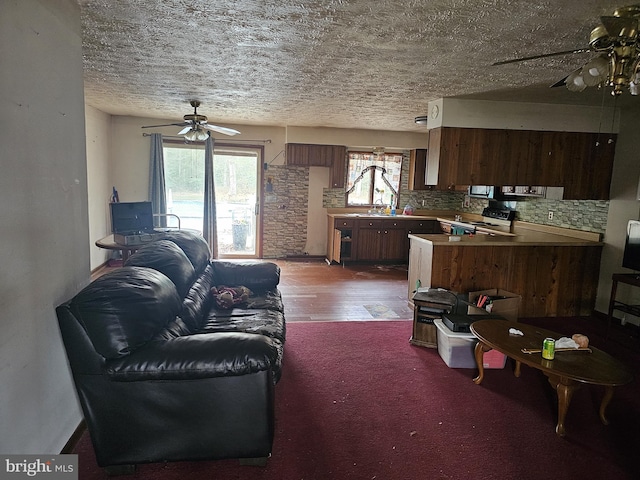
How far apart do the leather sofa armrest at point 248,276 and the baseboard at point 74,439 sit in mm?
1568

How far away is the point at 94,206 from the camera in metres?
5.75

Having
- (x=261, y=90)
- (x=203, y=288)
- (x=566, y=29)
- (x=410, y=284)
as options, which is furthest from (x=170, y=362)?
(x=410, y=284)

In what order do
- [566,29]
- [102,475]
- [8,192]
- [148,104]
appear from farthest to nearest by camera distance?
[148,104], [566,29], [102,475], [8,192]

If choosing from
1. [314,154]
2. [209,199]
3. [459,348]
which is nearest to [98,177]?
[209,199]

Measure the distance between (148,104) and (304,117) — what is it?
2.10 metres

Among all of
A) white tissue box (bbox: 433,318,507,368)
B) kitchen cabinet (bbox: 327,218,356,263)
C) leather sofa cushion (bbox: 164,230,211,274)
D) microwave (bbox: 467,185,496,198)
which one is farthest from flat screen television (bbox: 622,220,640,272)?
leather sofa cushion (bbox: 164,230,211,274)

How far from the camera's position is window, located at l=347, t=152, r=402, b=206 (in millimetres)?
7637

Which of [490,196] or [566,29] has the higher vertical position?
[566,29]

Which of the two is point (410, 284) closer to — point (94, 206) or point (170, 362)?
point (170, 362)

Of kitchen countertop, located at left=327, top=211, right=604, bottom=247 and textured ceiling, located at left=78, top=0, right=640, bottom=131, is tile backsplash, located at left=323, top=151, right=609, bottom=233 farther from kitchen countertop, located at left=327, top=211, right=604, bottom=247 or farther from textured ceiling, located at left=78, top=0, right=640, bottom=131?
textured ceiling, located at left=78, top=0, right=640, bottom=131

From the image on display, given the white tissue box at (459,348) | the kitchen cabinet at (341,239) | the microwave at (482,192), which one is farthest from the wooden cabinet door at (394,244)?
the white tissue box at (459,348)

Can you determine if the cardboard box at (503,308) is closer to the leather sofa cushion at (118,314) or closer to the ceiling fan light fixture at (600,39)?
the ceiling fan light fixture at (600,39)

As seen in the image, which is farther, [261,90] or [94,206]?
[94,206]

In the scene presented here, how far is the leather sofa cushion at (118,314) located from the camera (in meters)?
1.83
